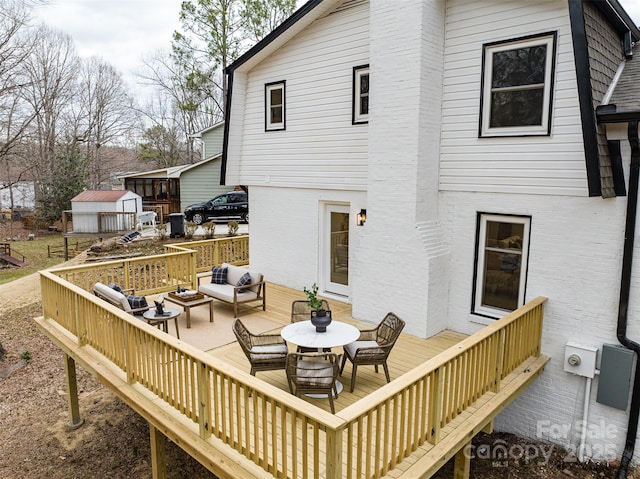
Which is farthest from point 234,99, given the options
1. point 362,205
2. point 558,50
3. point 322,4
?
point 558,50

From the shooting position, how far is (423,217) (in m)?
7.46

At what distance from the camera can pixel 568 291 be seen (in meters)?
6.38

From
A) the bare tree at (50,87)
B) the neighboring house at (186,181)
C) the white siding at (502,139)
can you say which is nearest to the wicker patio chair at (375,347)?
the white siding at (502,139)

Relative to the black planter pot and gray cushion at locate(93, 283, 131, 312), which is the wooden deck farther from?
gray cushion at locate(93, 283, 131, 312)

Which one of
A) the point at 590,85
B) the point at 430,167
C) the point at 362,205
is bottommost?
the point at 362,205

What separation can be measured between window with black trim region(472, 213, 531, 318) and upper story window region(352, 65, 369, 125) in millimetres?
3028

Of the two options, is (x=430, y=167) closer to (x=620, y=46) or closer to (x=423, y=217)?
(x=423, y=217)

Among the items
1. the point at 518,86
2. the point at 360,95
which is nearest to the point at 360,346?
the point at 518,86

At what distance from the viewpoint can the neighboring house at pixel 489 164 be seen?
596 centimetres

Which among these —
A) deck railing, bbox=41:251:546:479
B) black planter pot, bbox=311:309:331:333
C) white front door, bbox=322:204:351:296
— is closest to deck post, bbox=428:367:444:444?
deck railing, bbox=41:251:546:479

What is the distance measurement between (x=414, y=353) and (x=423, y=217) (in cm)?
219

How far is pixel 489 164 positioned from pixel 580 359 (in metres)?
3.07

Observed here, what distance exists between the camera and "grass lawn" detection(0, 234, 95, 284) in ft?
67.3

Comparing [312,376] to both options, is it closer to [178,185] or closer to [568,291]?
[568,291]
